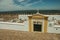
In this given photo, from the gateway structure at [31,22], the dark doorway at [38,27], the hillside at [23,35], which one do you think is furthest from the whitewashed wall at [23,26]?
the dark doorway at [38,27]

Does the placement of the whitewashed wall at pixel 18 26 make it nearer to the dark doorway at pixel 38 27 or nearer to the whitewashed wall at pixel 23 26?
the whitewashed wall at pixel 23 26

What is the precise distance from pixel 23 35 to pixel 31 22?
0.39m

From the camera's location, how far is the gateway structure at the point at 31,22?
2.91 meters

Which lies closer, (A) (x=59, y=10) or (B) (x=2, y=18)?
(A) (x=59, y=10)

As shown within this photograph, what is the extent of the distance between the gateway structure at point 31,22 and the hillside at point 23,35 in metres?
0.10

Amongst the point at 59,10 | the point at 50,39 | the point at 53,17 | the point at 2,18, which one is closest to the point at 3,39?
the point at 2,18

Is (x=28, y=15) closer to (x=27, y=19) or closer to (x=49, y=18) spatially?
(x=27, y=19)

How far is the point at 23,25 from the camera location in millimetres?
3041

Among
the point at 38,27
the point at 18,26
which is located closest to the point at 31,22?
the point at 38,27

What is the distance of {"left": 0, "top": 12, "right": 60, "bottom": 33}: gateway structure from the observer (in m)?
2.91

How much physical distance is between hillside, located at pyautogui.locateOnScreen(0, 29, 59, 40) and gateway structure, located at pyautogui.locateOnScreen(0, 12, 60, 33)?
10 cm

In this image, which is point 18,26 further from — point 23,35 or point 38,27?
point 38,27

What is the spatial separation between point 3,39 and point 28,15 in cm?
89

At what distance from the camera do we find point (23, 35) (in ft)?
9.95
